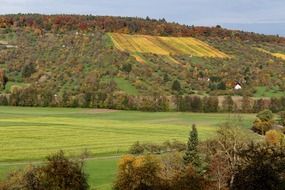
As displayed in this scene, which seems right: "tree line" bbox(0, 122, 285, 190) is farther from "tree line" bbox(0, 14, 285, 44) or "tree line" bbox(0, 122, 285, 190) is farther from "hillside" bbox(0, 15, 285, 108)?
"tree line" bbox(0, 14, 285, 44)

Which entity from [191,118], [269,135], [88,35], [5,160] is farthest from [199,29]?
[5,160]

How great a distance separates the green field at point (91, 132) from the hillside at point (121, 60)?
10520 millimetres

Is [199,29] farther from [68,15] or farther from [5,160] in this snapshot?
[5,160]

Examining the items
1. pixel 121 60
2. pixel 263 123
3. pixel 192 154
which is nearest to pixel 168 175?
pixel 192 154

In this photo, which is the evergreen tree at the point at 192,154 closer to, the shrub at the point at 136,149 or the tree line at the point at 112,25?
the shrub at the point at 136,149

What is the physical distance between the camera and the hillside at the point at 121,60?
121938 mm

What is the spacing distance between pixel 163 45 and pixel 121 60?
24.3 meters

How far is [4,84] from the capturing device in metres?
124

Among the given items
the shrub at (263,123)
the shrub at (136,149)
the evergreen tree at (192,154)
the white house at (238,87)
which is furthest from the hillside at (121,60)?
the evergreen tree at (192,154)

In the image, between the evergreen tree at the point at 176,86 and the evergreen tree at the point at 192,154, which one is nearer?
the evergreen tree at the point at 192,154

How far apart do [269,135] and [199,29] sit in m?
105

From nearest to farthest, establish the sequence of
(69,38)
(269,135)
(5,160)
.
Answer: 1. (5,160)
2. (269,135)
3. (69,38)

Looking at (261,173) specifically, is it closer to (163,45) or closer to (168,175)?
(168,175)

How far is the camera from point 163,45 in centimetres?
15912
